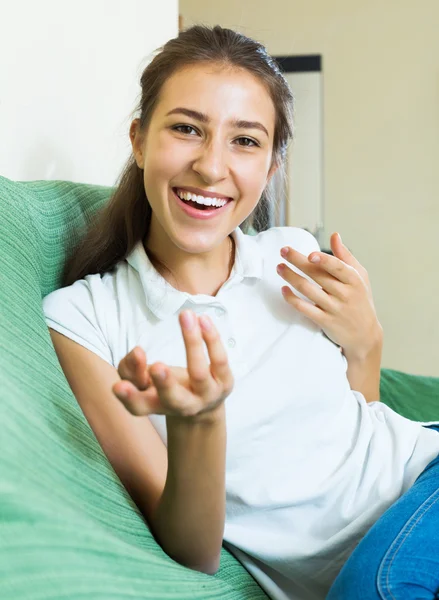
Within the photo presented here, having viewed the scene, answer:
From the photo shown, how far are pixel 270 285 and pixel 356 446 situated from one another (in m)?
0.28

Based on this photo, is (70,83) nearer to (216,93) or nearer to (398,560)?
(216,93)

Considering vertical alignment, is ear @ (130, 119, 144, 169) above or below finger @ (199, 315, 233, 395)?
above

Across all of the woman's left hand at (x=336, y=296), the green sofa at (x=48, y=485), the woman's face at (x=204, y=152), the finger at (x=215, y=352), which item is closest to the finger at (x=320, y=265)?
the woman's left hand at (x=336, y=296)

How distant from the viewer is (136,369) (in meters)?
0.66

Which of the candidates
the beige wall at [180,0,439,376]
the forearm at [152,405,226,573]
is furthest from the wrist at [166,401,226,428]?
the beige wall at [180,0,439,376]

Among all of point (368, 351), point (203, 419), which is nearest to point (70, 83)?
point (368, 351)

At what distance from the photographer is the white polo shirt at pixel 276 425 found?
1024 millimetres

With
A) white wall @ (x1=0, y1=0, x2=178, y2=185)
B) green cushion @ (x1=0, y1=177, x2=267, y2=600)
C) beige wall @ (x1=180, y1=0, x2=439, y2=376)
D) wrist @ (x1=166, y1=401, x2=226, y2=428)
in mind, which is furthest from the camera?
beige wall @ (x1=180, y1=0, x2=439, y2=376)

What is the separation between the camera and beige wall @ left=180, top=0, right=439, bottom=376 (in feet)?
12.6

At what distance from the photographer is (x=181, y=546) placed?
2.79 ft

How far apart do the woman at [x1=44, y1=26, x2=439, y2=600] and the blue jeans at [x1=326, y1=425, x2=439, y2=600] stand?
2 cm

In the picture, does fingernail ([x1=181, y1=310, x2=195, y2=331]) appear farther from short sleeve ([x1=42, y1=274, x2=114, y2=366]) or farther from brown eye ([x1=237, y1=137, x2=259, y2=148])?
brown eye ([x1=237, y1=137, x2=259, y2=148])

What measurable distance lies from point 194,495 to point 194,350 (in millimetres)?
237

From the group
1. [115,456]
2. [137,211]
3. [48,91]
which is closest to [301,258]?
[137,211]
